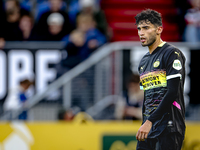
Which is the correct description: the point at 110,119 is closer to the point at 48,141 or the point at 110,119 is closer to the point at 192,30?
the point at 48,141

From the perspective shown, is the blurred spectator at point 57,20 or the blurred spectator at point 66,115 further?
the blurred spectator at point 57,20

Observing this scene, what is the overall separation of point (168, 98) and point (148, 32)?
760mm

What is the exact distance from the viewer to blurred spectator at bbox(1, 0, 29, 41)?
415 inches

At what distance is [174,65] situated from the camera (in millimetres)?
3975

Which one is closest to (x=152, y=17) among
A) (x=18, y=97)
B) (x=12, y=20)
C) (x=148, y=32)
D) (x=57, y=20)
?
(x=148, y=32)

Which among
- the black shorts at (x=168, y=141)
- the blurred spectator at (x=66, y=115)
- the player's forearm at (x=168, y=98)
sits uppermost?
the player's forearm at (x=168, y=98)

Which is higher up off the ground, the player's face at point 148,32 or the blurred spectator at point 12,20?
the blurred spectator at point 12,20

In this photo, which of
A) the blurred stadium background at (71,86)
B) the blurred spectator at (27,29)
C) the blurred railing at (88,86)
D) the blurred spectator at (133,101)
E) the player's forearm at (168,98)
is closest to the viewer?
the player's forearm at (168,98)

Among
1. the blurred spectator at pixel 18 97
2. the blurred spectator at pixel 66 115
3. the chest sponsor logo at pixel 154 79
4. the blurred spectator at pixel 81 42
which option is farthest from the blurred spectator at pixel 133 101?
the chest sponsor logo at pixel 154 79

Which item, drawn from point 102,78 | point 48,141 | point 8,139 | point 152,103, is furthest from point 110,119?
point 152,103

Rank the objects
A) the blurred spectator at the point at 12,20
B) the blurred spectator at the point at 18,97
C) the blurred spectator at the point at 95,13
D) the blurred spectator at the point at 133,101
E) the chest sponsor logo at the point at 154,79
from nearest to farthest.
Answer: the chest sponsor logo at the point at 154,79 < the blurred spectator at the point at 133,101 < the blurred spectator at the point at 18,97 < the blurred spectator at the point at 12,20 < the blurred spectator at the point at 95,13

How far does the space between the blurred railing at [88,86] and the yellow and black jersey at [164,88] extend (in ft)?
15.2

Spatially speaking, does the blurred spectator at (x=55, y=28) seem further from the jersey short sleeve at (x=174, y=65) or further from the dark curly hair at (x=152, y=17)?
the jersey short sleeve at (x=174, y=65)

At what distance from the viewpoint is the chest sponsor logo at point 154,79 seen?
412 centimetres
